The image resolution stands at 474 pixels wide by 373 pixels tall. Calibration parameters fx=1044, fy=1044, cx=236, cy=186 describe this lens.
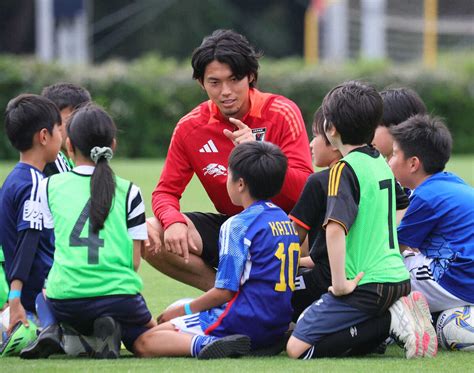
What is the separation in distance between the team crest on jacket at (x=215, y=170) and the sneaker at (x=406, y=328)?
1684mm

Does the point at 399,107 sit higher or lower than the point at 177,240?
higher

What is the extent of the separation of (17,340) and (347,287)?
1.67 meters

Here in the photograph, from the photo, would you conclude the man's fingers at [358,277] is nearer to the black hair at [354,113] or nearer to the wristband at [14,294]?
the black hair at [354,113]

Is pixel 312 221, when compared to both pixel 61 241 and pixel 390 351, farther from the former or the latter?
pixel 61 241

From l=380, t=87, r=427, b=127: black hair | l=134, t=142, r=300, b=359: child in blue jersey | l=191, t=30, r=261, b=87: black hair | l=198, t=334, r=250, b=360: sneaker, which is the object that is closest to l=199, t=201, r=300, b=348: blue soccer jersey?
l=134, t=142, r=300, b=359: child in blue jersey

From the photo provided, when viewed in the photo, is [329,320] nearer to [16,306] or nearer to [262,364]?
[262,364]

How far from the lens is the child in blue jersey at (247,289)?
16.8 ft

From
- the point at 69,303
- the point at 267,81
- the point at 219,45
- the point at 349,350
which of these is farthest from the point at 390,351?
the point at 267,81

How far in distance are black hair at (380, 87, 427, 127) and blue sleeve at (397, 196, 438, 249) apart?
2.79 feet

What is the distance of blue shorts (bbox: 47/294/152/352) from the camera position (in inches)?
197

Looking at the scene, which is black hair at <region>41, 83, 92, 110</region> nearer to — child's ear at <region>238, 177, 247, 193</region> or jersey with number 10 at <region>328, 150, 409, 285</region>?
child's ear at <region>238, 177, 247, 193</region>

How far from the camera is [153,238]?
6156mm

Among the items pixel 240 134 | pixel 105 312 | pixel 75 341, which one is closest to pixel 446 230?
pixel 240 134

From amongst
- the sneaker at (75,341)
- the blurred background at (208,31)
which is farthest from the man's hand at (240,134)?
the blurred background at (208,31)
